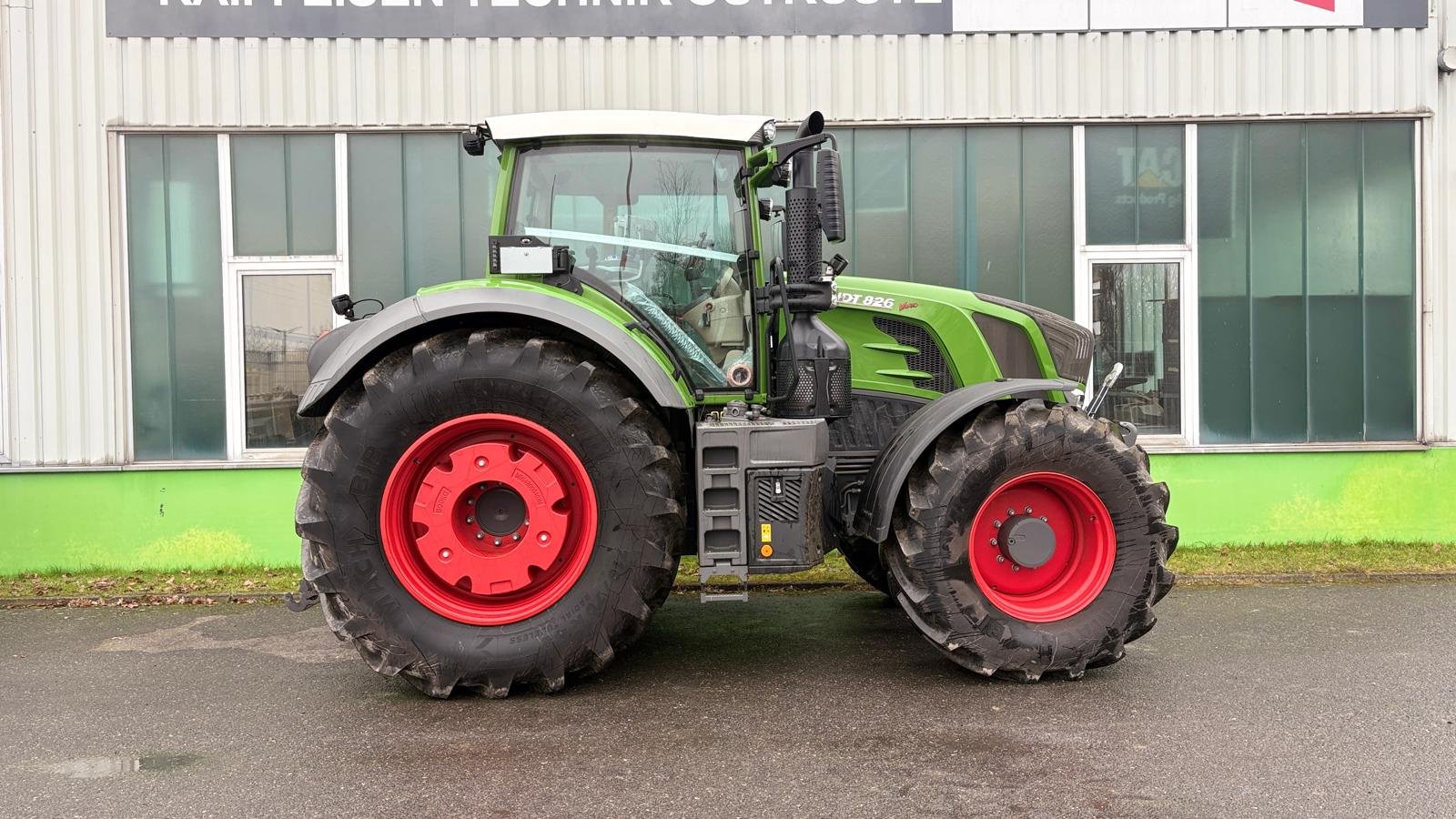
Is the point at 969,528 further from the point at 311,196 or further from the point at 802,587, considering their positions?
the point at 311,196

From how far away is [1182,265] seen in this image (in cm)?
815

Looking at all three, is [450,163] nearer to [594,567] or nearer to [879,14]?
[879,14]

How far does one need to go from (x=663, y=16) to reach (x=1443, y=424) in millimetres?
6620

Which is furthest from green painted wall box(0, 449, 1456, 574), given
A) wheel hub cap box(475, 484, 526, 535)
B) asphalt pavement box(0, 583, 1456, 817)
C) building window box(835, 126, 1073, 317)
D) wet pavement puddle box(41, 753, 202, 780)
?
wet pavement puddle box(41, 753, 202, 780)

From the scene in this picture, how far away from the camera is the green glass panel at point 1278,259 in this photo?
8.12 m

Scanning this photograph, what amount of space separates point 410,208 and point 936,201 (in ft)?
13.0

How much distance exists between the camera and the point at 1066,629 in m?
4.69

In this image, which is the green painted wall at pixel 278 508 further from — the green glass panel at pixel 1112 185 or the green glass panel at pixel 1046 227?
the green glass panel at pixel 1112 185

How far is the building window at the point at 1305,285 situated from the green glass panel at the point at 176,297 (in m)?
7.41

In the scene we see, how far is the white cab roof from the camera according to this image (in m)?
4.79

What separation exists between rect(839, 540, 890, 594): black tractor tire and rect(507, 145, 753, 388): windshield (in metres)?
1.36

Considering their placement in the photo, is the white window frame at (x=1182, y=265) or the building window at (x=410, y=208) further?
the white window frame at (x=1182, y=265)

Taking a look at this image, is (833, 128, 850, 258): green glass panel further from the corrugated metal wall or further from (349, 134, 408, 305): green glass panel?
(349, 134, 408, 305): green glass panel

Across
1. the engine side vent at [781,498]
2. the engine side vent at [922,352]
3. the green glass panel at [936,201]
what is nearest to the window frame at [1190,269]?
the green glass panel at [936,201]
